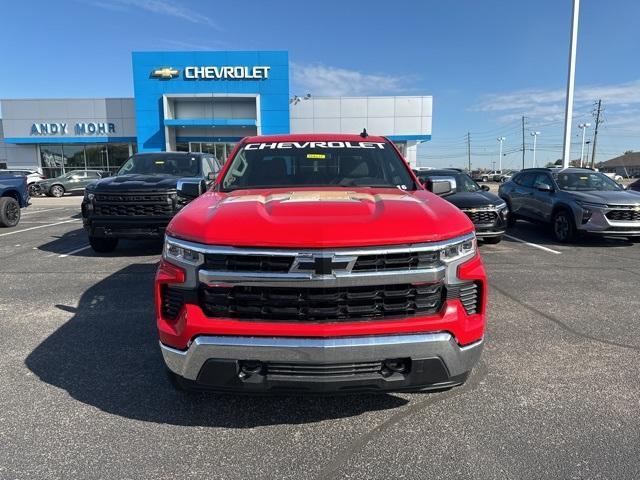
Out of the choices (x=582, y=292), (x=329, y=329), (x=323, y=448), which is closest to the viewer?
(x=329, y=329)

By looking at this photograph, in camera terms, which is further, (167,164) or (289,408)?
(167,164)

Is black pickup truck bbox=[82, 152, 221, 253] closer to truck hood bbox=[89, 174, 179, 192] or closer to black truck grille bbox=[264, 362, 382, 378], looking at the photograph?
truck hood bbox=[89, 174, 179, 192]

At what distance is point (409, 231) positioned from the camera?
245 centimetres

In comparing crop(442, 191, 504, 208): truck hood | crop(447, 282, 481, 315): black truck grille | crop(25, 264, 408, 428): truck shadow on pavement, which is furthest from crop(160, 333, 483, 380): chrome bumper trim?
crop(442, 191, 504, 208): truck hood

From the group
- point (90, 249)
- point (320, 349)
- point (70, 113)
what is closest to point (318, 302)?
point (320, 349)

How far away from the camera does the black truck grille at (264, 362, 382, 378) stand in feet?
7.63

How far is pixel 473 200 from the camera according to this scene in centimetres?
889

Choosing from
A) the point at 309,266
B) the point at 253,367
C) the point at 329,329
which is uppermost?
the point at 309,266

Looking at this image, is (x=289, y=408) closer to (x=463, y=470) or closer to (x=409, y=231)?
(x=463, y=470)

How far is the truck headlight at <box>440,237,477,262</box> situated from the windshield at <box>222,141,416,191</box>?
126 centimetres

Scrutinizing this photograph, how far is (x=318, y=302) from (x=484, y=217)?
280 inches

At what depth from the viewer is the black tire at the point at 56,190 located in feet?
85.9

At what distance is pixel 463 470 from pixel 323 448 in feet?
2.51

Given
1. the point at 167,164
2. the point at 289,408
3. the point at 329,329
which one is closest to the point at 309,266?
the point at 329,329
